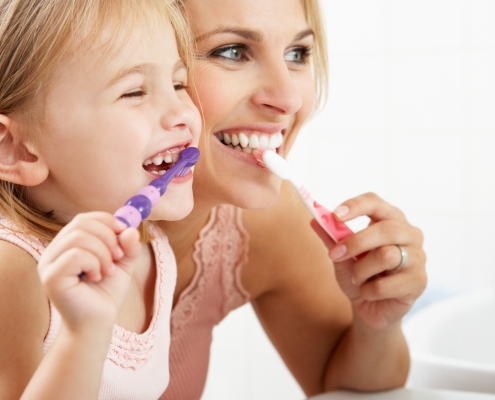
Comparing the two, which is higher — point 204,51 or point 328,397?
point 204,51

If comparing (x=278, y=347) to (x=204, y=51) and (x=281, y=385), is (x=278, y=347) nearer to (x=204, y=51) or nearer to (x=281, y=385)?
(x=204, y=51)

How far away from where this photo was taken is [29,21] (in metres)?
0.65

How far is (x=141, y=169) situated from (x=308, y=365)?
54cm

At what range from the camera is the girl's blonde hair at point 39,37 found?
0.64 m

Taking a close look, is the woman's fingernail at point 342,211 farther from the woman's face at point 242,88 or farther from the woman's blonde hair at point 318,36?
the woman's blonde hair at point 318,36

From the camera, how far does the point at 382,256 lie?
87cm

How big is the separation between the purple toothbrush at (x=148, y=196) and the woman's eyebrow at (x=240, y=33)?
0.17 m

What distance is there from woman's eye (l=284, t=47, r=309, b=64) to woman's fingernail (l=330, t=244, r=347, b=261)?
245mm

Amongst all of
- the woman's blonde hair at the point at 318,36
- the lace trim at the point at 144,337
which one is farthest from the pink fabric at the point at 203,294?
the woman's blonde hair at the point at 318,36

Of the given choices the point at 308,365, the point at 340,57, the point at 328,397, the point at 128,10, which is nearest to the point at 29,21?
the point at 128,10

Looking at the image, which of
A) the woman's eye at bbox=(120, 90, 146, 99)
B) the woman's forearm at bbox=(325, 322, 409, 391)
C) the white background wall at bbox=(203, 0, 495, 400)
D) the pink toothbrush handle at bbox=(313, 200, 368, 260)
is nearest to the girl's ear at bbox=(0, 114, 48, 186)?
the woman's eye at bbox=(120, 90, 146, 99)

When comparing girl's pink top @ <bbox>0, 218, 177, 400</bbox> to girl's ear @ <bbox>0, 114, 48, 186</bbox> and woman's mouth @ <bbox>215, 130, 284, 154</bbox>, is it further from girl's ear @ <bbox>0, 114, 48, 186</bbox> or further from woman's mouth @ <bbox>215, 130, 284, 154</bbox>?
woman's mouth @ <bbox>215, 130, 284, 154</bbox>

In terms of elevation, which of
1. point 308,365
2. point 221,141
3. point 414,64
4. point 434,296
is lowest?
point 308,365

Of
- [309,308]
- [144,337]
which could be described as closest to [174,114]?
[144,337]
